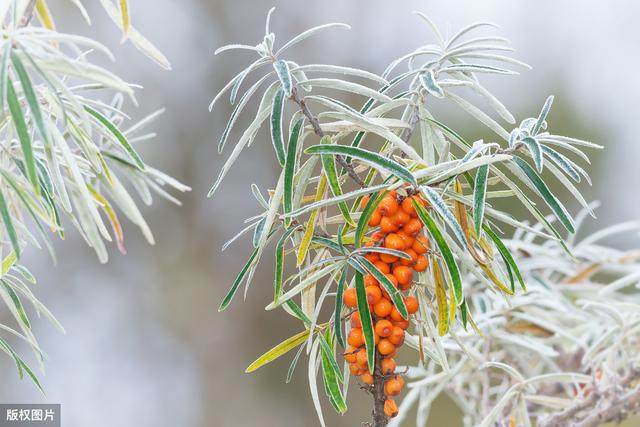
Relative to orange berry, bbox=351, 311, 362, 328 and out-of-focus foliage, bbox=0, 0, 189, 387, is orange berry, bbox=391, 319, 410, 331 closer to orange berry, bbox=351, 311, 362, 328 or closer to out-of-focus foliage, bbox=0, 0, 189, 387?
orange berry, bbox=351, 311, 362, 328

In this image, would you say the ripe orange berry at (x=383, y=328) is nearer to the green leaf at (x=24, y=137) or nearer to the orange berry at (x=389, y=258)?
the orange berry at (x=389, y=258)

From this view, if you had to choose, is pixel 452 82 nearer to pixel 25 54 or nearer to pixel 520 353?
pixel 25 54

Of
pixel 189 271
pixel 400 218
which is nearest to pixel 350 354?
pixel 400 218

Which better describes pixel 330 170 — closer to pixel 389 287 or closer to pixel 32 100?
pixel 389 287

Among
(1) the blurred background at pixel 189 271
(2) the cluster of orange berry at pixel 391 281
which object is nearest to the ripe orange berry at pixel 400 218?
(2) the cluster of orange berry at pixel 391 281

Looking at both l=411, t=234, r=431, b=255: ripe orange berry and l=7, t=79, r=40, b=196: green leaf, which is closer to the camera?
l=7, t=79, r=40, b=196: green leaf

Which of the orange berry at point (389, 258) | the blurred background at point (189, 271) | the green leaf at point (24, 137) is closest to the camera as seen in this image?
the green leaf at point (24, 137)

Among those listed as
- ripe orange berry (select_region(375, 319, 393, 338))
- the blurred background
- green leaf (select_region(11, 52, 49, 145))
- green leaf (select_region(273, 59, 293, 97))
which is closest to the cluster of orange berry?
ripe orange berry (select_region(375, 319, 393, 338))
